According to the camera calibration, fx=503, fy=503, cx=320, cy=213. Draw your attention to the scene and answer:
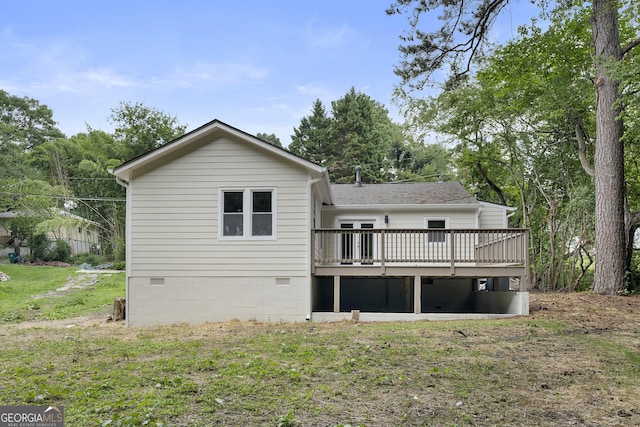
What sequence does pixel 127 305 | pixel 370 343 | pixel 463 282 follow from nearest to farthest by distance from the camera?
pixel 370 343 → pixel 127 305 → pixel 463 282

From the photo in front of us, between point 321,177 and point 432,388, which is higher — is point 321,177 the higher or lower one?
the higher one

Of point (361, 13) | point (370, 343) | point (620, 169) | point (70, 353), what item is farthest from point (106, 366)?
point (361, 13)

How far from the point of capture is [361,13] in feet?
55.2

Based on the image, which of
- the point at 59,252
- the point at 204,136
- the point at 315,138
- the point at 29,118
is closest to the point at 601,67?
the point at 204,136

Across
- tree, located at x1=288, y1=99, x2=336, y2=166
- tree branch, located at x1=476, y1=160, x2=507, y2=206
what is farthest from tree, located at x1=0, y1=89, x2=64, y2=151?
tree branch, located at x1=476, y1=160, x2=507, y2=206

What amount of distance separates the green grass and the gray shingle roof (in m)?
8.21

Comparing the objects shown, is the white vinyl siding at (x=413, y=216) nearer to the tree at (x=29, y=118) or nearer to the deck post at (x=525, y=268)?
the deck post at (x=525, y=268)

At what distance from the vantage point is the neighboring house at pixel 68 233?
30.0 meters

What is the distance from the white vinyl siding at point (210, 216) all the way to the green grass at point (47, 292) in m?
3.74

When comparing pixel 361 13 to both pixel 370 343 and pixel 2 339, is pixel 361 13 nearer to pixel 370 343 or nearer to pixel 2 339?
pixel 370 343

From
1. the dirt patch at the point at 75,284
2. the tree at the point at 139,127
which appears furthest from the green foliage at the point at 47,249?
the dirt patch at the point at 75,284

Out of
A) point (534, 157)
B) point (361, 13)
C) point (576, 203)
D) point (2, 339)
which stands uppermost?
point (361, 13)

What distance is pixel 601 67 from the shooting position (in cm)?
1277

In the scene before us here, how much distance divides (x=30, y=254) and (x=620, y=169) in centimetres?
3019
